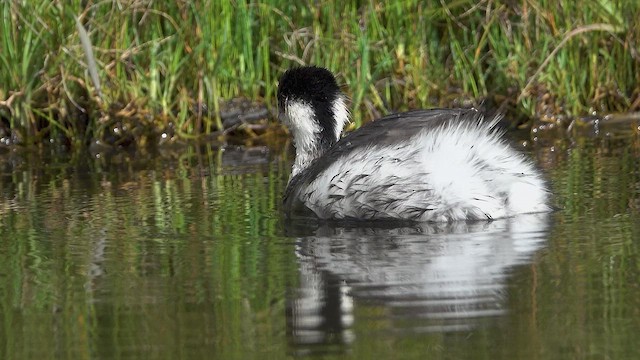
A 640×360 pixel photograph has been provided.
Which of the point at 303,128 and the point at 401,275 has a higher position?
the point at 303,128

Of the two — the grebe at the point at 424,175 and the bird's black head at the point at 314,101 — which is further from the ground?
the bird's black head at the point at 314,101

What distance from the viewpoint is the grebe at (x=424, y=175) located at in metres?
5.50

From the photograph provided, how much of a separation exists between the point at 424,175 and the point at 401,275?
104cm

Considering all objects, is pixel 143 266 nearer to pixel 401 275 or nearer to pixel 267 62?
pixel 401 275

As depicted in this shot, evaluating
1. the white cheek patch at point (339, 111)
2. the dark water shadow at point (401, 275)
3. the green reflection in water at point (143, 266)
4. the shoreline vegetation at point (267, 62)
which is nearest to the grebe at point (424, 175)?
the dark water shadow at point (401, 275)

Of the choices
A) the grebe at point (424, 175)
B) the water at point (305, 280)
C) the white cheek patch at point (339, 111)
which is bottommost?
the water at point (305, 280)

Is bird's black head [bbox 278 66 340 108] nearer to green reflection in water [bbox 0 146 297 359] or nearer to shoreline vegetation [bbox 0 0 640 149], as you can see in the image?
green reflection in water [bbox 0 146 297 359]

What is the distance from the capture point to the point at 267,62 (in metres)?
9.10

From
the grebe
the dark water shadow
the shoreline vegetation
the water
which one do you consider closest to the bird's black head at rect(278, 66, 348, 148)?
the water

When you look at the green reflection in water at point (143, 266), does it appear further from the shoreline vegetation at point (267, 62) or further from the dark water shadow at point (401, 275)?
the shoreline vegetation at point (267, 62)

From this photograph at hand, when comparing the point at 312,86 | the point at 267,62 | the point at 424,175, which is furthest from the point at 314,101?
the point at 267,62

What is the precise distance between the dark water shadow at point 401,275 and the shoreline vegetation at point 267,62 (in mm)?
3373

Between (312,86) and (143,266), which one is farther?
(312,86)

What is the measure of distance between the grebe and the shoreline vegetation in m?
2.94
